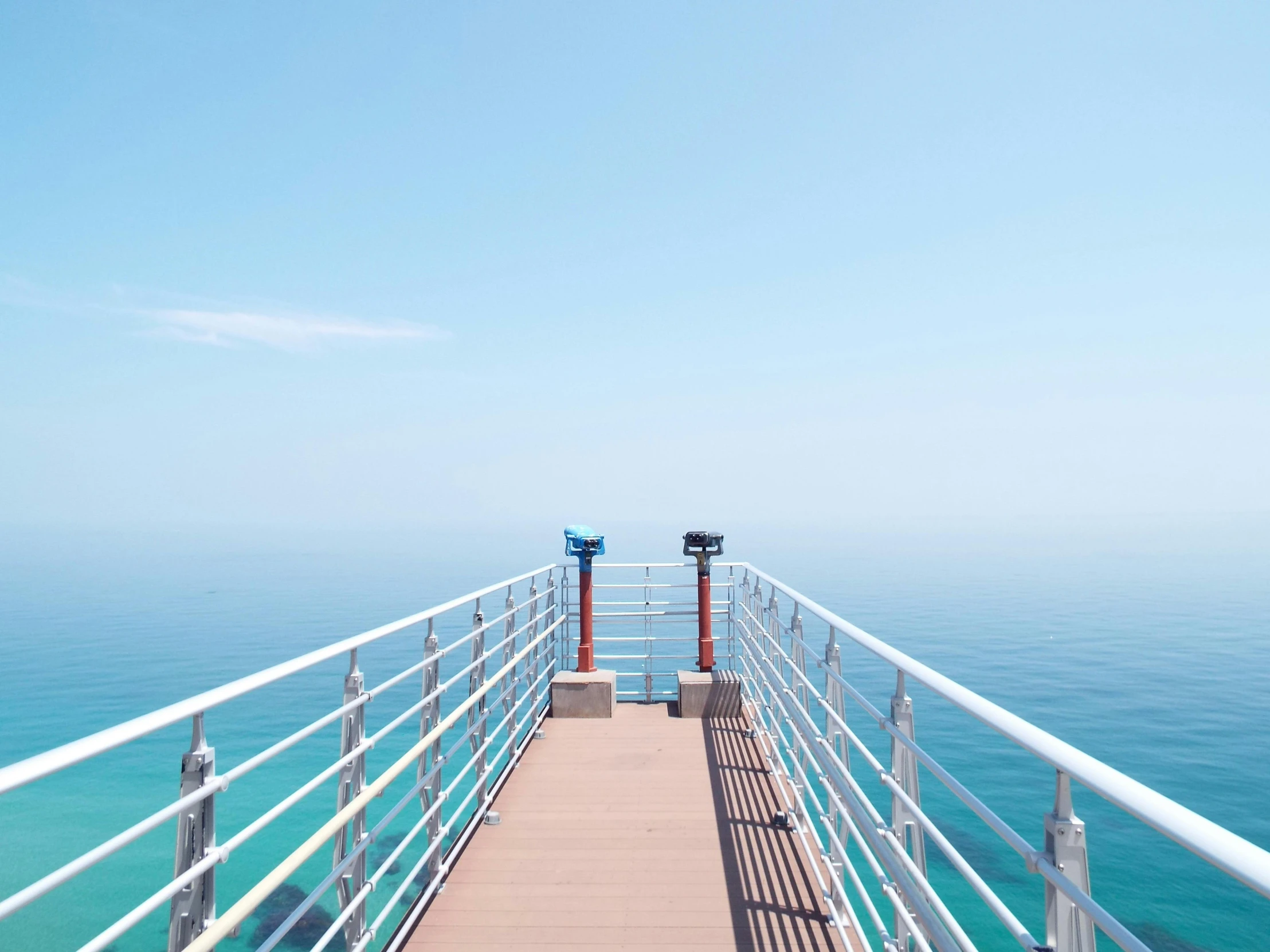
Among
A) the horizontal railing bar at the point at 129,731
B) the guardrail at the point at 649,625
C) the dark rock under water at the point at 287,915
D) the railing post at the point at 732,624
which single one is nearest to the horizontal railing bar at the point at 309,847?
the horizontal railing bar at the point at 129,731

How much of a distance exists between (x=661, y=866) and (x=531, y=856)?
69 cm

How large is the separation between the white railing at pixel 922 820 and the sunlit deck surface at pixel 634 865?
0.23 m

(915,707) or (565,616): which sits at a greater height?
(565,616)

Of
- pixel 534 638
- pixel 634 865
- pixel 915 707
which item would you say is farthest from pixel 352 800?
pixel 915 707

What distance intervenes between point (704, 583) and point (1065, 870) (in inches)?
236

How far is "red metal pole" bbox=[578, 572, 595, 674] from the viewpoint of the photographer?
721 cm

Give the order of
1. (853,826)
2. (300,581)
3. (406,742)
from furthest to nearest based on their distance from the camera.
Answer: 1. (300,581)
2. (406,742)
3. (853,826)

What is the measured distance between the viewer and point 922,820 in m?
2.05

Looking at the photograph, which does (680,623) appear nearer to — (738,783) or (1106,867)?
(1106,867)

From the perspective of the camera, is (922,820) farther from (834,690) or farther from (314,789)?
(314,789)

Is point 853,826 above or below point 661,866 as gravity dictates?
above

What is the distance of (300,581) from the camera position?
177 ft

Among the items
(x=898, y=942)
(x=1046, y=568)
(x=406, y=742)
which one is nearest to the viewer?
(x=898, y=942)

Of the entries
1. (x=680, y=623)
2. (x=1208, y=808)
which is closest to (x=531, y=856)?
(x=1208, y=808)
